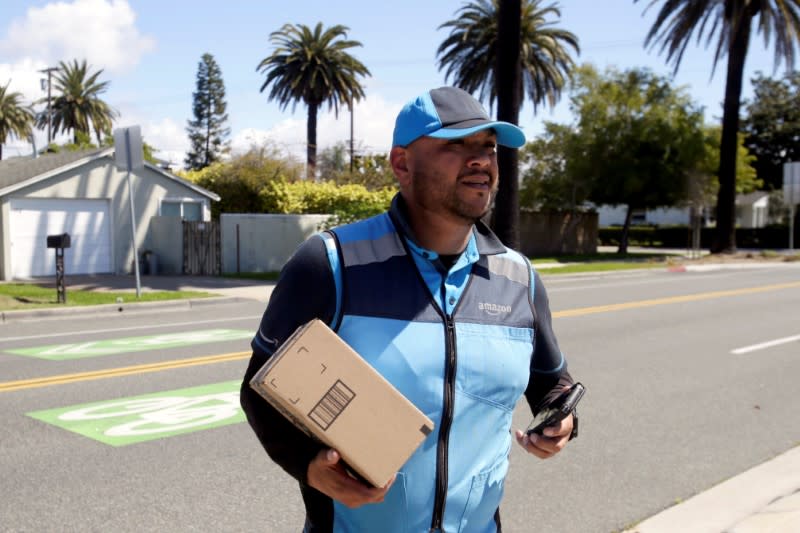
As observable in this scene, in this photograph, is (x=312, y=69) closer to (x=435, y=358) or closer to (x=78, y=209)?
(x=78, y=209)

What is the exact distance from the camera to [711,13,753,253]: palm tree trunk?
3359cm

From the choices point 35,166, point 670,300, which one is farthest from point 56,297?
point 670,300

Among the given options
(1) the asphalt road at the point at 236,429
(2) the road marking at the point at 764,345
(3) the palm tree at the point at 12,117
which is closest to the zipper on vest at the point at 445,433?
(1) the asphalt road at the point at 236,429

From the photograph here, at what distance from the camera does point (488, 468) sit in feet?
7.39

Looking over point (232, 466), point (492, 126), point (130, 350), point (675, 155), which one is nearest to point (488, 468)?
point (492, 126)

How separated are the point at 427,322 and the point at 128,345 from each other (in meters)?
9.12

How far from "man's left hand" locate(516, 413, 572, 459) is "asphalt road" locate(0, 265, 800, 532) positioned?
2394 mm

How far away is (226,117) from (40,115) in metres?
22.7

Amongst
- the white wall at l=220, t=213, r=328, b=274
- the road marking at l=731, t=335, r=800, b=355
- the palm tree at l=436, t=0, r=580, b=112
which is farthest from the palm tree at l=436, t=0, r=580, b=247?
the road marking at l=731, t=335, r=800, b=355

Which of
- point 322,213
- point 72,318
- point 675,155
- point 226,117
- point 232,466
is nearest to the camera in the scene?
point 232,466

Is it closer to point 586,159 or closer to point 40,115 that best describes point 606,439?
point 586,159

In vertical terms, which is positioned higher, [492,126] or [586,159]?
[586,159]

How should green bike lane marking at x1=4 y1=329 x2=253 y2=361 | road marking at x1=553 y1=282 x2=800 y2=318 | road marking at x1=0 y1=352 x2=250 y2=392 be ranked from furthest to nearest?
road marking at x1=553 y1=282 x2=800 y2=318 < green bike lane marking at x1=4 y1=329 x2=253 y2=361 < road marking at x1=0 y1=352 x2=250 y2=392

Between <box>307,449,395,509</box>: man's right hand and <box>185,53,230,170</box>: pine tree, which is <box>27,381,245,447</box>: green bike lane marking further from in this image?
<box>185,53,230,170</box>: pine tree
